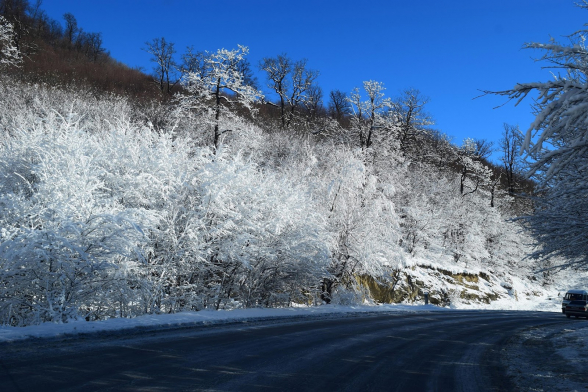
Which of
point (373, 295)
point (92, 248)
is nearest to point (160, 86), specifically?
point (373, 295)

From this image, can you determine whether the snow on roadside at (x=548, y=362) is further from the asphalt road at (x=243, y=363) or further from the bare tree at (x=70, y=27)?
the bare tree at (x=70, y=27)

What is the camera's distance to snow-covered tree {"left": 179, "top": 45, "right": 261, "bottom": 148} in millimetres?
23141

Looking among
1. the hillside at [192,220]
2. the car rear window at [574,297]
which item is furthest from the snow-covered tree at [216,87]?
the car rear window at [574,297]

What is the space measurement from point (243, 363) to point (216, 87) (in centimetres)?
2093

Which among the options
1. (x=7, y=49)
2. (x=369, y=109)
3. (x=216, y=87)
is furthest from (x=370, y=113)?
(x=7, y=49)

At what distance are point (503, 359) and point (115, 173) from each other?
12908 millimetres

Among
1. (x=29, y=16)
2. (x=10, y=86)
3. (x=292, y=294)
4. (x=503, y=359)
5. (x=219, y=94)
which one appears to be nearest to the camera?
(x=503, y=359)

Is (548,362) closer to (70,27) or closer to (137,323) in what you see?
(137,323)

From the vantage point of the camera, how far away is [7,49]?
37.7 meters

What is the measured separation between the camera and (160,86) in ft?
158

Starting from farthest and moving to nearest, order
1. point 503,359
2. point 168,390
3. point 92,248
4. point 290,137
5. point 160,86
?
1. point 160,86
2. point 290,137
3. point 92,248
4. point 503,359
5. point 168,390

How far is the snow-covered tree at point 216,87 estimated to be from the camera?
75.9 feet

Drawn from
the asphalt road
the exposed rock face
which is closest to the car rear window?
the exposed rock face

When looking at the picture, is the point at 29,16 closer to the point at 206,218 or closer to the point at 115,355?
the point at 206,218
